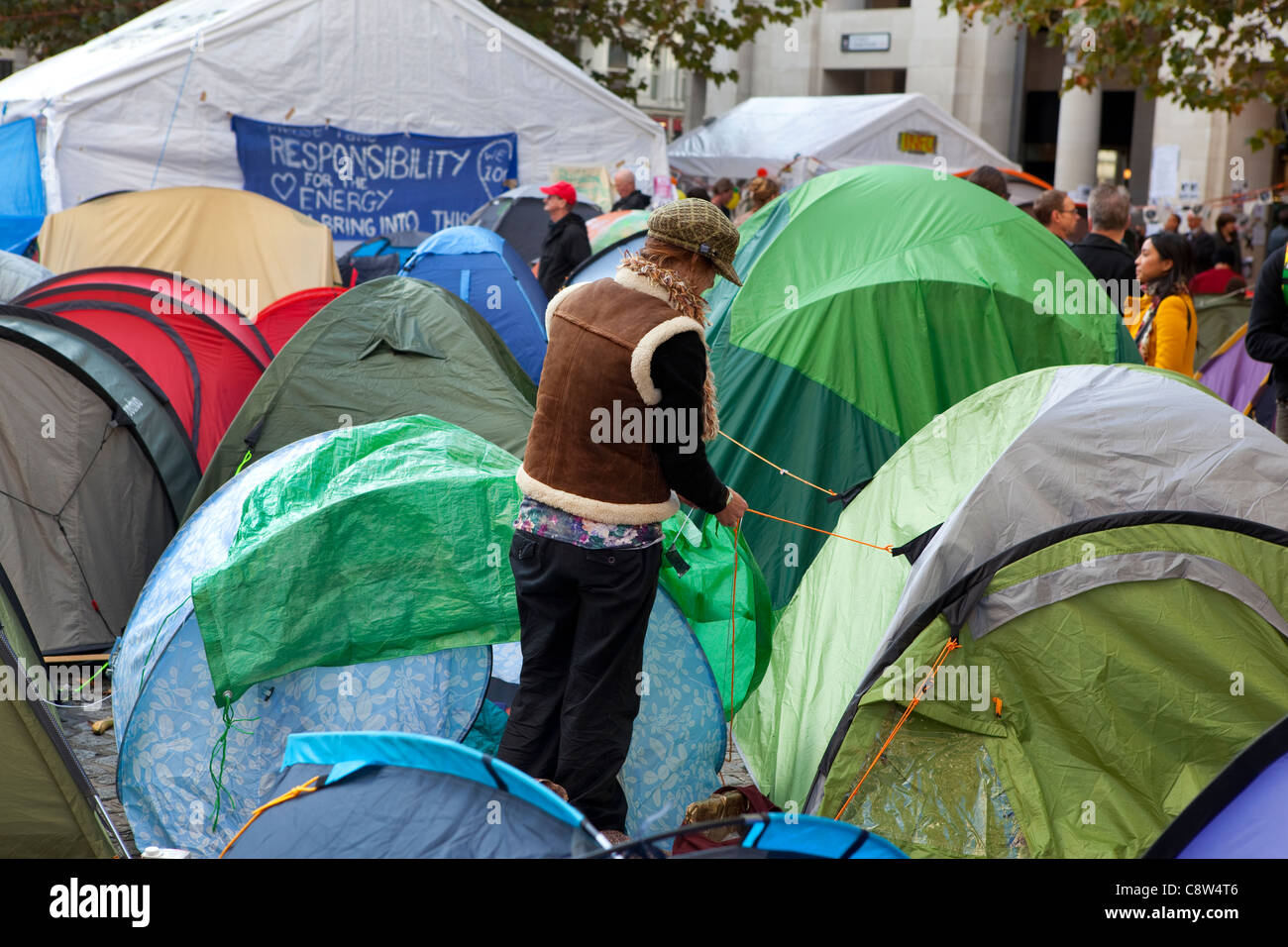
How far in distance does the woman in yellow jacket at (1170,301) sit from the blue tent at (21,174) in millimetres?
8960

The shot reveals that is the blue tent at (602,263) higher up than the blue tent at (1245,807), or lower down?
higher up

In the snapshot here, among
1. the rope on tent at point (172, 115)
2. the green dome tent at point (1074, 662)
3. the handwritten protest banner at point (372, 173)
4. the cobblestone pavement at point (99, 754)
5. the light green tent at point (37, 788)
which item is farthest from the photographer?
the handwritten protest banner at point (372, 173)

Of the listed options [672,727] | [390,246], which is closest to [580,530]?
[672,727]

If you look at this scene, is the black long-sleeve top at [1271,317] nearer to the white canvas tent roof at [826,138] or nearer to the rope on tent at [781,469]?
the rope on tent at [781,469]

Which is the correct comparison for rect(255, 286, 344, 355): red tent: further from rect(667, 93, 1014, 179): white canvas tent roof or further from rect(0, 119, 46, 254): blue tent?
rect(667, 93, 1014, 179): white canvas tent roof

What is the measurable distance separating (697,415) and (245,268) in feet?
28.3

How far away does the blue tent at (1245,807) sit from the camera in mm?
2418

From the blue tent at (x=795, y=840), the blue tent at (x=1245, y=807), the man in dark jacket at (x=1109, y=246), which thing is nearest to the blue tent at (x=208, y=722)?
the blue tent at (x=795, y=840)

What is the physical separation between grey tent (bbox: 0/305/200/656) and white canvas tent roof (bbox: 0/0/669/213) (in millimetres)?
6736

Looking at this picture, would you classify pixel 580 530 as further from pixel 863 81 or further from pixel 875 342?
pixel 863 81

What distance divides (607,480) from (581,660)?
0.43 metres

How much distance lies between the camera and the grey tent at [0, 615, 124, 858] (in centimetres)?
293

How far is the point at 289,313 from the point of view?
775 cm

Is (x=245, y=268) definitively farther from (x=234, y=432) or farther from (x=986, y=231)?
(x=986, y=231)
